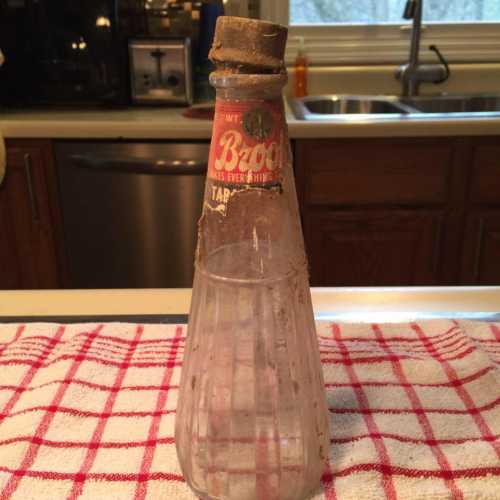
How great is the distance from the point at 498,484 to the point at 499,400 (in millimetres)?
98

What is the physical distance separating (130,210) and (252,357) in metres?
1.18

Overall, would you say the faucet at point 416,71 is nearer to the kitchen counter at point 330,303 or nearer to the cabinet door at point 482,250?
the cabinet door at point 482,250

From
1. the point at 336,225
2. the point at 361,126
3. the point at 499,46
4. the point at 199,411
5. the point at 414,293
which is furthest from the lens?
the point at 499,46

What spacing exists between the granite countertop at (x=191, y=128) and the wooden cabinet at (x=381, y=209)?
1.2 inches

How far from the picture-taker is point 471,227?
1.48 meters

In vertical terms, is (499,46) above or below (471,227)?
above

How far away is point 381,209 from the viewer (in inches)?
57.4

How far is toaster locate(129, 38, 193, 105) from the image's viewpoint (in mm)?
1545

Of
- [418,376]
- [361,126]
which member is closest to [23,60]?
[361,126]

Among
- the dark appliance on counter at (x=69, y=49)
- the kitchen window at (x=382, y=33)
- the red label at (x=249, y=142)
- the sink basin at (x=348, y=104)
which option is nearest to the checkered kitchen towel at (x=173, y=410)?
the red label at (x=249, y=142)

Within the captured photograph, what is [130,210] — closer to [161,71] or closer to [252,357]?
[161,71]

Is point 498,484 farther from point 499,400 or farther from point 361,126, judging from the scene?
point 361,126

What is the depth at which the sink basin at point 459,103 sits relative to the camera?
1825 mm

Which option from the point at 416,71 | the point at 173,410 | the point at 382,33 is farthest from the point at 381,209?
the point at 173,410
